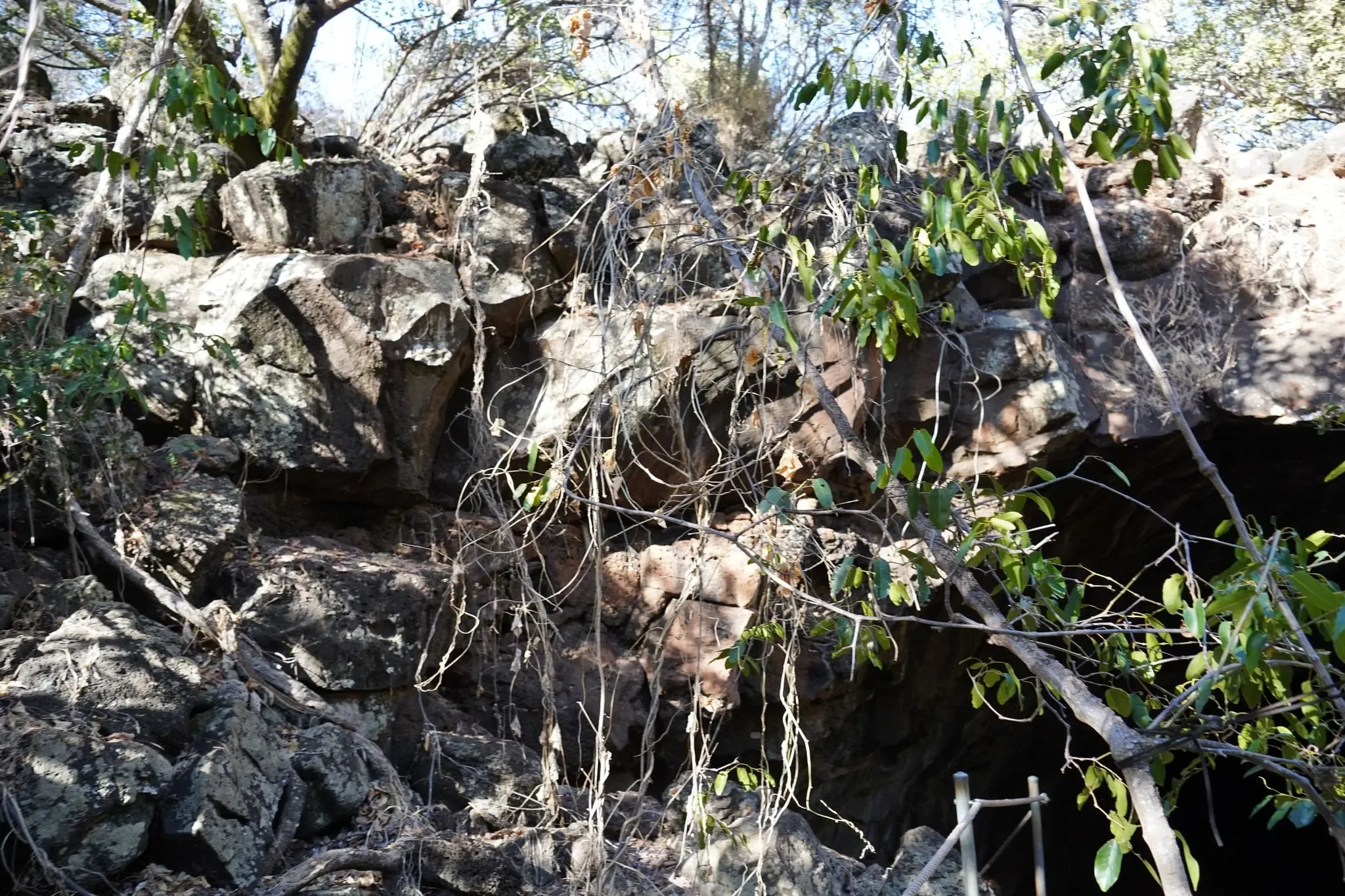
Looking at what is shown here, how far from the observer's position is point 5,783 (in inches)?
125

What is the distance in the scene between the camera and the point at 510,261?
19.3ft

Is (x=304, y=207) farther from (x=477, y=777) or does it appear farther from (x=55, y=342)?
(x=477, y=777)

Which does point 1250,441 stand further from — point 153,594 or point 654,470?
A: point 153,594

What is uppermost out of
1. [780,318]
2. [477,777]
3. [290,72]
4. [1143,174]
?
[290,72]

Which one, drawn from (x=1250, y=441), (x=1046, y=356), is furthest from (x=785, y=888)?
(x=1250, y=441)

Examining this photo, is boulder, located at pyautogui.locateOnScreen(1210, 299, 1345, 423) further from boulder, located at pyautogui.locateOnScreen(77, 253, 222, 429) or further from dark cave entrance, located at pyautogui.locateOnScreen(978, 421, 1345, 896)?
boulder, located at pyautogui.locateOnScreen(77, 253, 222, 429)

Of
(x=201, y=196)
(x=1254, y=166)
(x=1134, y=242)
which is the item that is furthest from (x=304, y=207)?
(x=1254, y=166)

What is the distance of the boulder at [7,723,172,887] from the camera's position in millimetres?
3219

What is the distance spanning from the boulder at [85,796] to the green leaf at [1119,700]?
2.81m

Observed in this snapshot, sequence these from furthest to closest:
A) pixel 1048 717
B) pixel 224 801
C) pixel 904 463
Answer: pixel 1048 717 < pixel 224 801 < pixel 904 463

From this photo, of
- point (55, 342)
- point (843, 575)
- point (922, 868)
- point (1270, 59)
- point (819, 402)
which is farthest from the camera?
point (1270, 59)

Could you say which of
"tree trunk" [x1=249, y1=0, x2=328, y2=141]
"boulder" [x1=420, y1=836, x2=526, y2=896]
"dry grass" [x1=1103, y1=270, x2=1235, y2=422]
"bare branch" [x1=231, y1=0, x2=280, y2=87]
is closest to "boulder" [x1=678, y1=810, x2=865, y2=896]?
"boulder" [x1=420, y1=836, x2=526, y2=896]

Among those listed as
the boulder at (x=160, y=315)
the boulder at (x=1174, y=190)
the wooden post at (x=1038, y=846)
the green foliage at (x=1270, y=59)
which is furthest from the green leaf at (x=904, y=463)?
the green foliage at (x=1270, y=59)

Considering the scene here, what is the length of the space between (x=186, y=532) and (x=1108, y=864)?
153 inches
